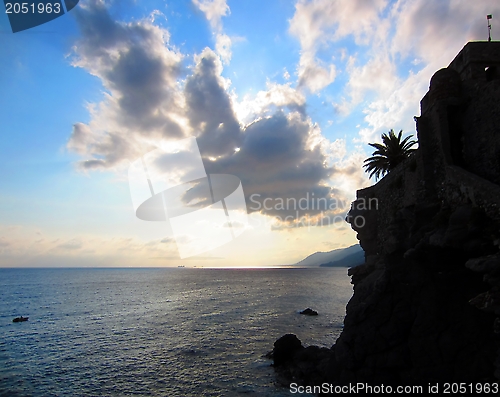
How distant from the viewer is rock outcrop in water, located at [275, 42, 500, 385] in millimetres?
12516

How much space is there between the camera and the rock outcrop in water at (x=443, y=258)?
41.1 ft

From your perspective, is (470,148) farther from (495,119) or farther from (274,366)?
(274,366)

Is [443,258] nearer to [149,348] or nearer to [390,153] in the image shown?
[390,153]

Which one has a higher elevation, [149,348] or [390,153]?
[390,153]

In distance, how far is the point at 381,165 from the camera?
28.8 metres

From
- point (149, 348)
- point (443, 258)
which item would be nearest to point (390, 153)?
point (443, 258)

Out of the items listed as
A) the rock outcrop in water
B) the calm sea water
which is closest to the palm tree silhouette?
the rock outcrop in water

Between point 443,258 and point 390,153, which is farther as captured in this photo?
point 390,153

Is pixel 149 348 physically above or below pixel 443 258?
below

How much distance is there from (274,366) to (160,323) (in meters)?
26.8

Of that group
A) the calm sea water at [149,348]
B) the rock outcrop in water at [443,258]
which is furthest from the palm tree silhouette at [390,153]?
the calm sea water at [149,348]

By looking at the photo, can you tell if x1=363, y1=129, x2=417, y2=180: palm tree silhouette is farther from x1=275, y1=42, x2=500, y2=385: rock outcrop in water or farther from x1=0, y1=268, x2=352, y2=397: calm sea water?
x1=0, y1=268, x2=352, y2=397: calm sea water

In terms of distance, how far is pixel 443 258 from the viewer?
14.4 m

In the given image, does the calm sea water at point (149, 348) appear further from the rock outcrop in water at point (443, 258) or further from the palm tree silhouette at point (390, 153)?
the palm tree silhouette at point (390, 153)
